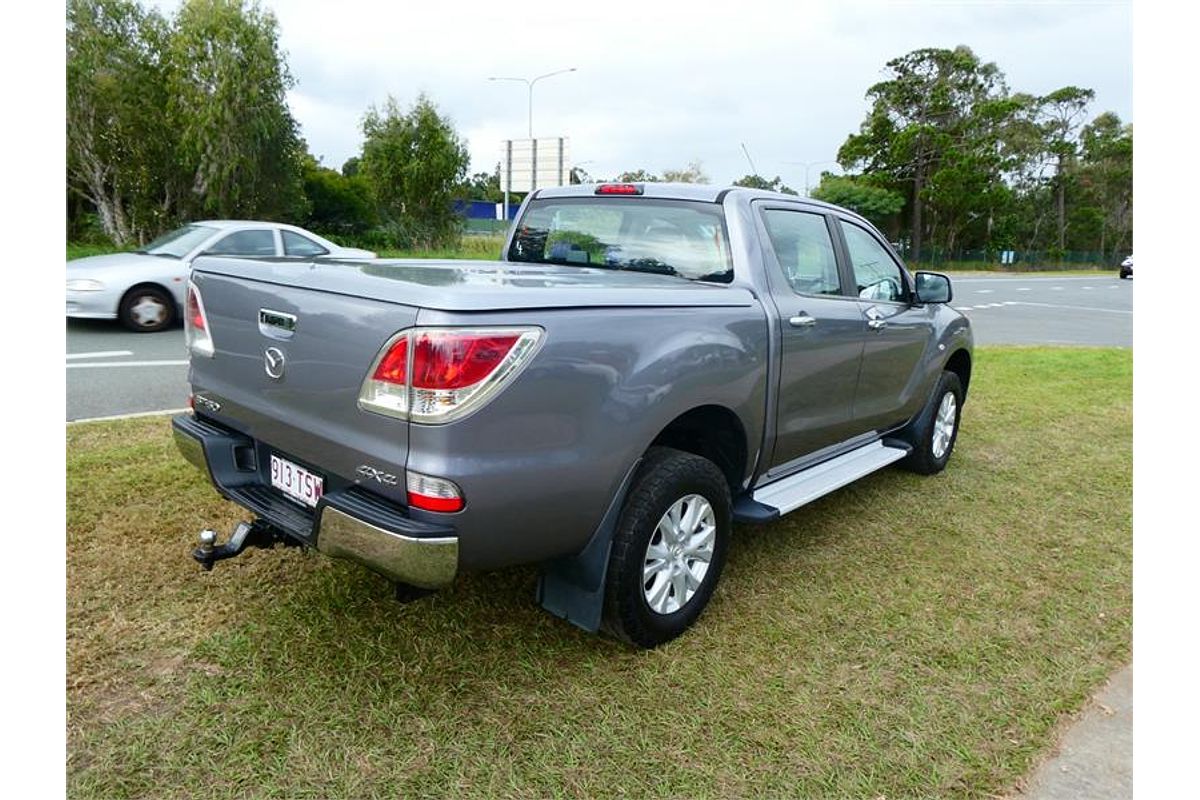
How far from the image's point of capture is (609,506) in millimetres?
2865

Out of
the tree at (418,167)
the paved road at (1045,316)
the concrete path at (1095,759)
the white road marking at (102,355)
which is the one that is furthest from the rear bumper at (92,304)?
the tree at (418,167)

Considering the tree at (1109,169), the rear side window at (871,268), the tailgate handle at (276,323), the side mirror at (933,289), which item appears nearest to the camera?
the tailgate handle at (276,323)

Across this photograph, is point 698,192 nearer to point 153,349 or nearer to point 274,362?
point 274,362

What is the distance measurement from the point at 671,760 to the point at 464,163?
26978mm

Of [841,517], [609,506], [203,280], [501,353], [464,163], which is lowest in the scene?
[841,517]

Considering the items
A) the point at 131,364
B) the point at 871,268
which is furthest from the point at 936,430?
the point at 131,364

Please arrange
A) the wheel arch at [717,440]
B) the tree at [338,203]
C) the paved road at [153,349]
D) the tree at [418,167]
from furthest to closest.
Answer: the tree at [338,203], the tree at [418,167], the paved road at [153,349], the wheel arch at [717,440]

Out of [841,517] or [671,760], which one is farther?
[841,517]

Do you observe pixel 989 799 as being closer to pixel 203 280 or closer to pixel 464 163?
pixel 203 280

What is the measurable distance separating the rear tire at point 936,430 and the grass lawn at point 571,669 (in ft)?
2.74

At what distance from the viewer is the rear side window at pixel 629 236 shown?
3.79 m

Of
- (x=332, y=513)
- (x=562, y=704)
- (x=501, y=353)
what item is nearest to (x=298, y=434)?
(x=332, y=513)

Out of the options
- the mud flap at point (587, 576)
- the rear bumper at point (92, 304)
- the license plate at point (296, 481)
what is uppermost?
the rear bumper at point (92, 304)

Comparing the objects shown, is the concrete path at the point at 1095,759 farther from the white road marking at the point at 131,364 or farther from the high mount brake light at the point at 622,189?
the white road marking at the point at 131,364
